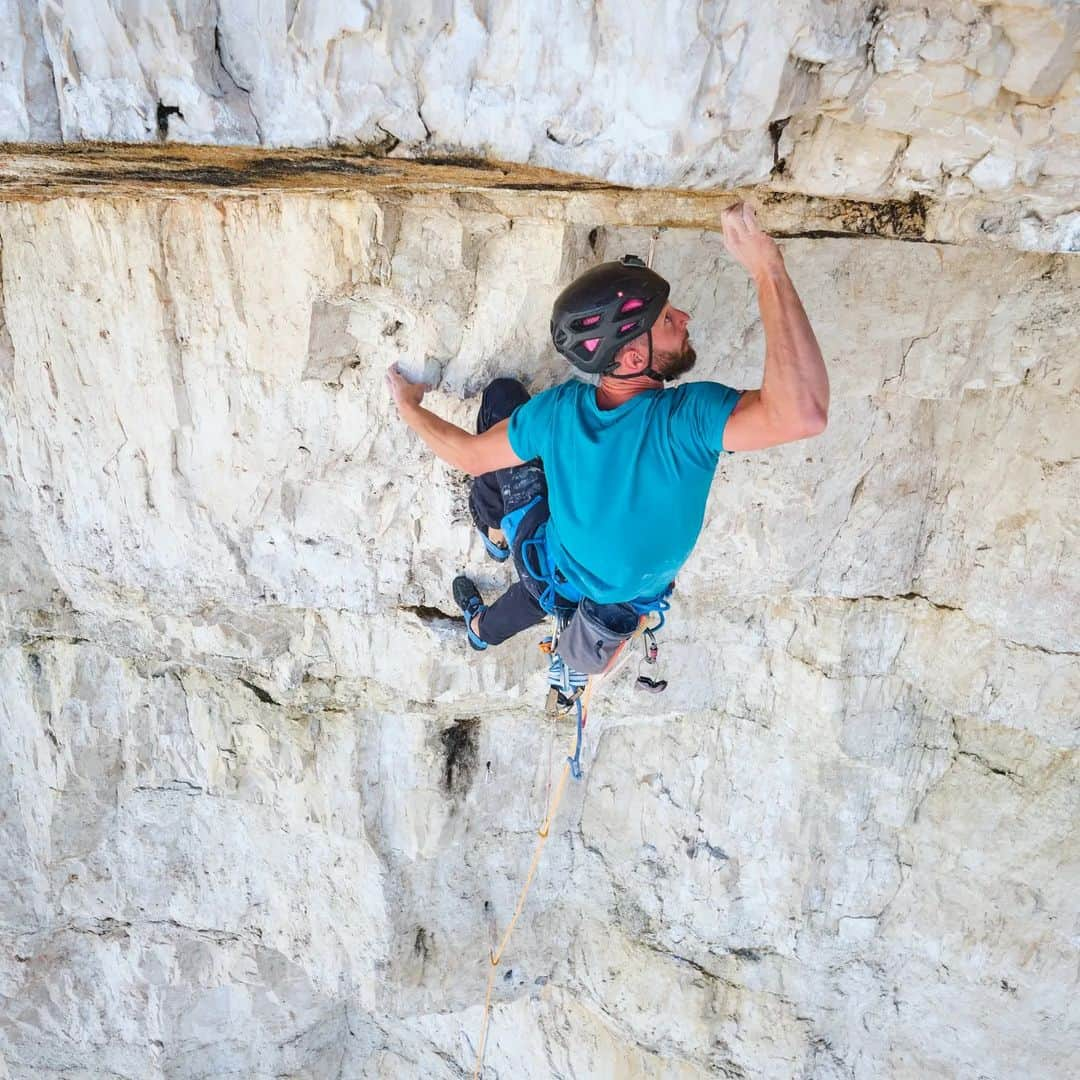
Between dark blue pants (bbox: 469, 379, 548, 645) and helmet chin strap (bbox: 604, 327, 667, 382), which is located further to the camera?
dark blue pants (bbox: 469, 379, 548, 645)

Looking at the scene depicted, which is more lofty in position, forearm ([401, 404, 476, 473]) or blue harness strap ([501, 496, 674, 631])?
forearm ([401, 404, 476, 473])

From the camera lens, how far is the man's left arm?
2479 mm

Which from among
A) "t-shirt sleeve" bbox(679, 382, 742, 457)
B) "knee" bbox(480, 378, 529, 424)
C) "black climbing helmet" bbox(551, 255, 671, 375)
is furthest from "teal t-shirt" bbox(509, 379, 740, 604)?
"knee" bbox(480, 378, 529, 424)

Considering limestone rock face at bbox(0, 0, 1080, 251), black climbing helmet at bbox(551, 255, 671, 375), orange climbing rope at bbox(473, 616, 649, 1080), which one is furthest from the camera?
orange climbing rope at bbox(473, 616, 649, 1080)

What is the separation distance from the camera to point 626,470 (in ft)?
7.28

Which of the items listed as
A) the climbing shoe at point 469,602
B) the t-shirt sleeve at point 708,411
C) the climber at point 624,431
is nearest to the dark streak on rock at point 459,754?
the climbing shoe at point 469,602

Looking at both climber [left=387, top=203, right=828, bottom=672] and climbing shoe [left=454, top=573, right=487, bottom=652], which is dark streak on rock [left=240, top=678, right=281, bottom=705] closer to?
climbing shoe [left=454, top=573, right=487, bottom=652]

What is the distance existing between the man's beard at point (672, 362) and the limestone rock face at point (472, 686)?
1.60 feet

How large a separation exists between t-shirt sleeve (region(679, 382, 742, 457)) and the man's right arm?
4.3 inches

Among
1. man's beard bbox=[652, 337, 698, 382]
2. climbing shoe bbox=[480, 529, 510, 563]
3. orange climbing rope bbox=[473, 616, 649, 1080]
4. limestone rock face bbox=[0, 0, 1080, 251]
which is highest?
limestone rock face bbox=[0, 0, 1080, 251]

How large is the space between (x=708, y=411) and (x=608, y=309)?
1.10 ft

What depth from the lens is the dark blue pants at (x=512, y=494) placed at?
8.89 ft

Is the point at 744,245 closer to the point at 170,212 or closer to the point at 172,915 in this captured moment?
the point at 170,212

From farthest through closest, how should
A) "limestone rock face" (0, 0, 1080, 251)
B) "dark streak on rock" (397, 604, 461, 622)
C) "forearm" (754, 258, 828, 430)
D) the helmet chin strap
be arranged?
"dark streak on rock" (397, 604, 461, 622), the helmet chin strap, "forearm" (754, 258, 828, 430), "limestone rock face" (0, 0, 1080, 251)
